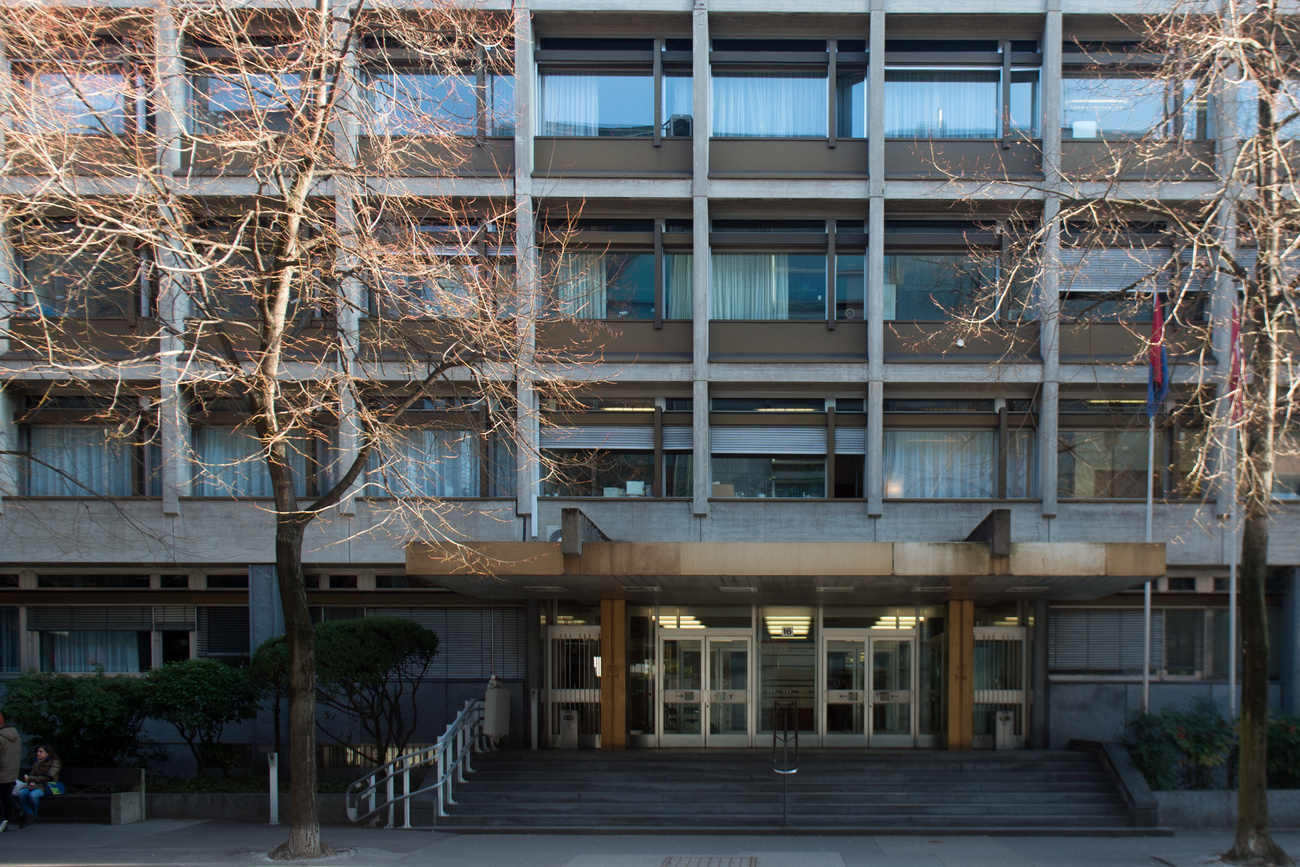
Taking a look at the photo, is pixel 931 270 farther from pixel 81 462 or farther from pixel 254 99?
pixel 81 462

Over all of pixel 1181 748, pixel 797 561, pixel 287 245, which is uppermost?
pixel 287 245

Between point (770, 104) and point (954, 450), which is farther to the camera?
point (770, 104)

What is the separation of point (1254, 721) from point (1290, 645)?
847 centimetres

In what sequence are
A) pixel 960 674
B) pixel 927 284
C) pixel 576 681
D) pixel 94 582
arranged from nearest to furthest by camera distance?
pixel 960 674, pixel 576 681, pixel 94 582, pixel 927 284

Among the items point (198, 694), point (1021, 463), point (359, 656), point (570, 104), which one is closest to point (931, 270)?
point (1021, 463)

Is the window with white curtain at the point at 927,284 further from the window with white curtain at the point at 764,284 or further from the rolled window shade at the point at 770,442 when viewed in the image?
the rolled window shade at the point at 770,442

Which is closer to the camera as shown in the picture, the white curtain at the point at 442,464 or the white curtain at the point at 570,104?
the white curtain at the point at 442,464

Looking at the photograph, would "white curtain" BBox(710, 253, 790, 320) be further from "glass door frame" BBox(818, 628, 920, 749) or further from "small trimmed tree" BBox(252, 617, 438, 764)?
"small trimmed tree" BBox(252, 617, 438, 764)

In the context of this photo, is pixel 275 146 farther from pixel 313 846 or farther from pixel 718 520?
pixel 718 520

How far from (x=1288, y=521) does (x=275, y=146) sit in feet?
59.7

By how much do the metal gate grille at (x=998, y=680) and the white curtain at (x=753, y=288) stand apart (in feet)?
24.3

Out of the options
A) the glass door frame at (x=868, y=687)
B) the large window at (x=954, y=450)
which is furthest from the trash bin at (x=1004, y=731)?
the large window at (x=954, y=450)

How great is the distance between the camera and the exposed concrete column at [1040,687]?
18.1m

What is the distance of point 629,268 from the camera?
19266 millimetres
